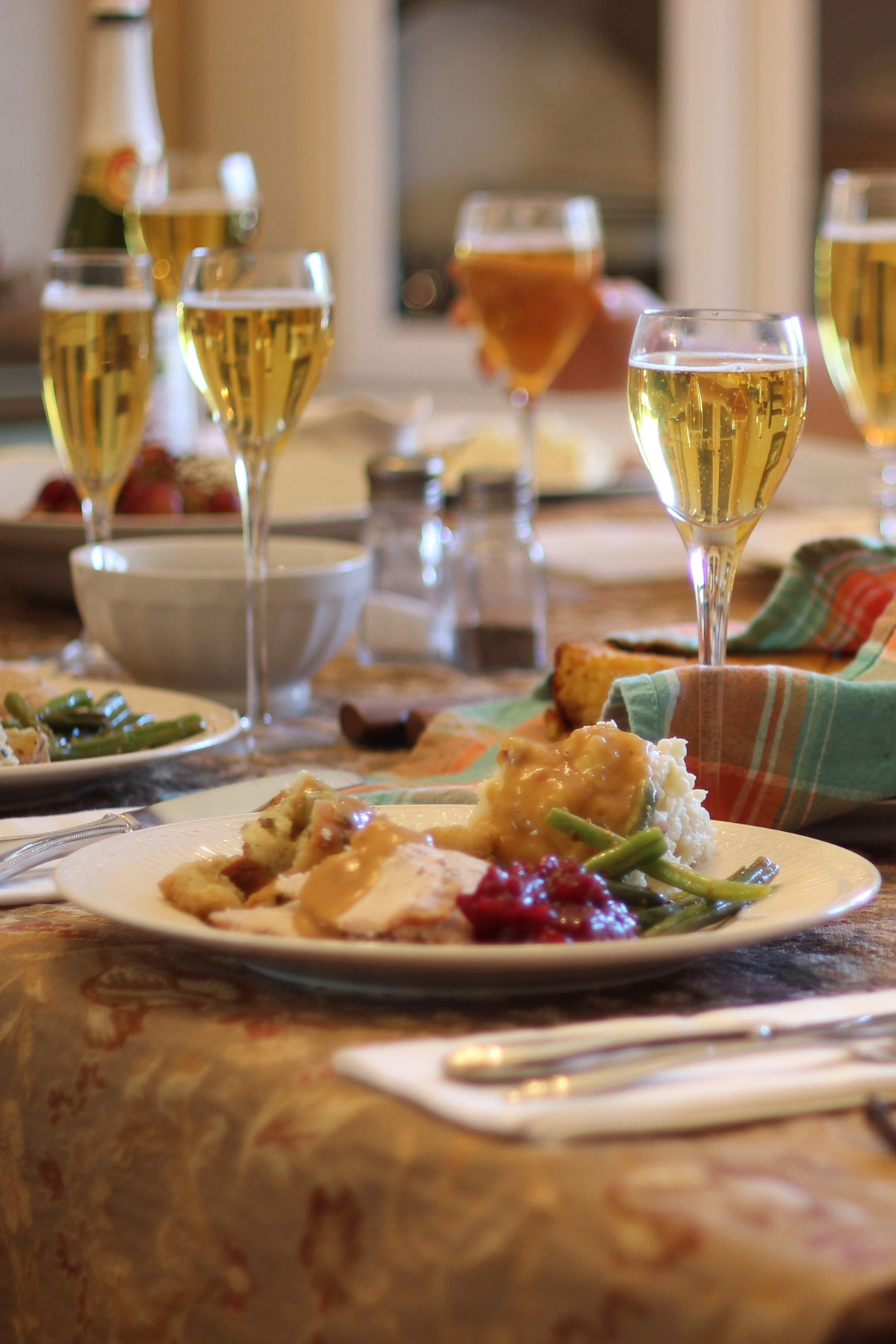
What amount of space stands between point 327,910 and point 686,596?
108cm

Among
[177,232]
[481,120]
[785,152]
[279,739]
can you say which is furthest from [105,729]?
[481,120]

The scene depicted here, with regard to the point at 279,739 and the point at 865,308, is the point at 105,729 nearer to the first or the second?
the point at 279,739

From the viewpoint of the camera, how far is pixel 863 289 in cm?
140

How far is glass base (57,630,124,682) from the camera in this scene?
1326 mm

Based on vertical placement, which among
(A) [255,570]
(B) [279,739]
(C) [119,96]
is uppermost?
(C) [119,96]

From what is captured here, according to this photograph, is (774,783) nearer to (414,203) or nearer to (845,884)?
(845,884)

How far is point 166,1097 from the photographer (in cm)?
58

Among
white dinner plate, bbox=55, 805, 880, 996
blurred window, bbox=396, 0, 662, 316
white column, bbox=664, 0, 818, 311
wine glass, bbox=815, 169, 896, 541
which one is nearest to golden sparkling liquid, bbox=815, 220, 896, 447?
wine glass, bbox=815, 169, 896, 541

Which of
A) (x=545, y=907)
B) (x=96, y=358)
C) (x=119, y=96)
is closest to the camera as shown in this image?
(x=545, y=907)

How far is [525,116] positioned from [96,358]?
4.81 metres

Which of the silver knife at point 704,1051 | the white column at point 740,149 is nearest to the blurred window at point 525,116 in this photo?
the white column at point 740,149

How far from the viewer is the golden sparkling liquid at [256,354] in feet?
3.61

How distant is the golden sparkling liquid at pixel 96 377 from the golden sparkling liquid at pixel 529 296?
0.50 meters

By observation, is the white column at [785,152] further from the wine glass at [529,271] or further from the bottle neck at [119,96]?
the wine glass at [529,271]
